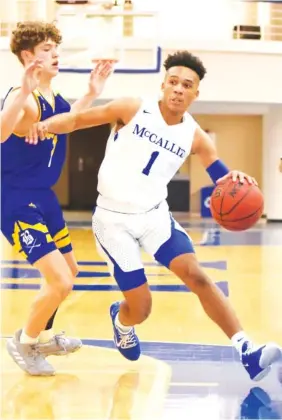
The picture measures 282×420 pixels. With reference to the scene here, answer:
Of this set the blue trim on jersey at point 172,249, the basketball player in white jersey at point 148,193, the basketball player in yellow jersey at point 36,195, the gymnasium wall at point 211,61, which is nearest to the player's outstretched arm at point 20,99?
the basketball player in yellow jersey at point 36,195

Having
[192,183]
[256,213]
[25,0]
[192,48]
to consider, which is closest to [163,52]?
[192,48]

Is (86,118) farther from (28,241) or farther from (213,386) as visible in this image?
(213,386)

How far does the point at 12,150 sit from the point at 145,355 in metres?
1.46

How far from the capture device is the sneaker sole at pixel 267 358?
4.05 m

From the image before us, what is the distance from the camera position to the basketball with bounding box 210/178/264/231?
14.5 feet

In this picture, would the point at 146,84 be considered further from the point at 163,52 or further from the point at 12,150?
the point at 12,150

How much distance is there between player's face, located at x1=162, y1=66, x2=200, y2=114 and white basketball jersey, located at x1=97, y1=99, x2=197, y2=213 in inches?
3.7

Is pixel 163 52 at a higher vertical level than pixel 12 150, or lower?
lower

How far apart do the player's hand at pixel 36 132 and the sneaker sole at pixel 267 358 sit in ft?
5.21

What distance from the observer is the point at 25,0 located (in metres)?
13.2

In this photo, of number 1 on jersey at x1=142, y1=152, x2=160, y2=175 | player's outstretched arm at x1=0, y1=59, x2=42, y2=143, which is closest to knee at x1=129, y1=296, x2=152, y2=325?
number 1 on jersey at x1=142, y1=152, x2=160, y2=175

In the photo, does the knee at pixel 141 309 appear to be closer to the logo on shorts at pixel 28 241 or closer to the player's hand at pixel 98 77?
the logo on shorts at pixel 28 241

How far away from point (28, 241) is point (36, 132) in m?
0.64

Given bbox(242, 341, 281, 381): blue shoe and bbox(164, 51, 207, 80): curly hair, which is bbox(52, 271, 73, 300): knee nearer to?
bbox(242, 341, 281, 381): blue shoe
